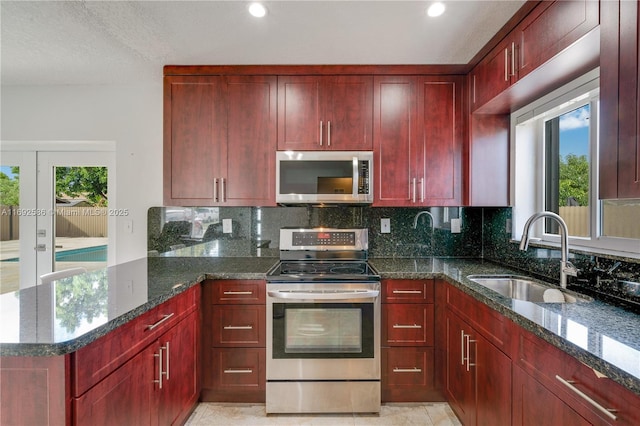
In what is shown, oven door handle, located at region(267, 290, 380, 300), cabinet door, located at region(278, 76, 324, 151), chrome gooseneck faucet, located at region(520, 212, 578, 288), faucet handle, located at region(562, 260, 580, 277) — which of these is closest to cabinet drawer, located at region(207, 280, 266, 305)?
oven door handle, located at region(267, 290, 380, 300)

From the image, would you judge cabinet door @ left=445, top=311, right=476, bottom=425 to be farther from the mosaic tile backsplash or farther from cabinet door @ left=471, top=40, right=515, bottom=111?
cabinet door @ left=471, top=40, right=515, bottom=111

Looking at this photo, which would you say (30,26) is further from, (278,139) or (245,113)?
(278,139)

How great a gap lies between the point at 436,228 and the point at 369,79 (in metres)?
1.27

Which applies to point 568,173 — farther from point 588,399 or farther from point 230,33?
point 230,33

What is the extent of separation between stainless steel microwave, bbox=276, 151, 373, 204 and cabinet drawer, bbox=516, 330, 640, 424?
1309 millimetres

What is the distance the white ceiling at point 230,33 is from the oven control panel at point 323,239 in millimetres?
1235

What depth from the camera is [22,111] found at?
8.65 ft

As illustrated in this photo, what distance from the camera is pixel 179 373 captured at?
5.56 ft

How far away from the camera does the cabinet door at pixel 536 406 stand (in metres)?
0.96

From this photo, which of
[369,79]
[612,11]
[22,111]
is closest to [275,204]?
[369,79]

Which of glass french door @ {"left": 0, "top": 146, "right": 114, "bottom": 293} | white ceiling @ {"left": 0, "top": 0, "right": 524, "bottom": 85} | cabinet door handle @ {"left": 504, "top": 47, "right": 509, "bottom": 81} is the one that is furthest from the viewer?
glass french door @ {"left": 0, "top": 146, "right": 114, "bottom": 293}

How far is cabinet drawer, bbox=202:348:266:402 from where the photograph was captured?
1991mm

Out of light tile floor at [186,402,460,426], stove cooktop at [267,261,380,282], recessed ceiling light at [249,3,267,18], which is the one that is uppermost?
recessed ceiling light at [249,3,267,18]

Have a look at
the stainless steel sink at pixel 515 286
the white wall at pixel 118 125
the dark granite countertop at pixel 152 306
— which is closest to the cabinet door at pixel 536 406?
the dark granite countertop at pixel 152 306
